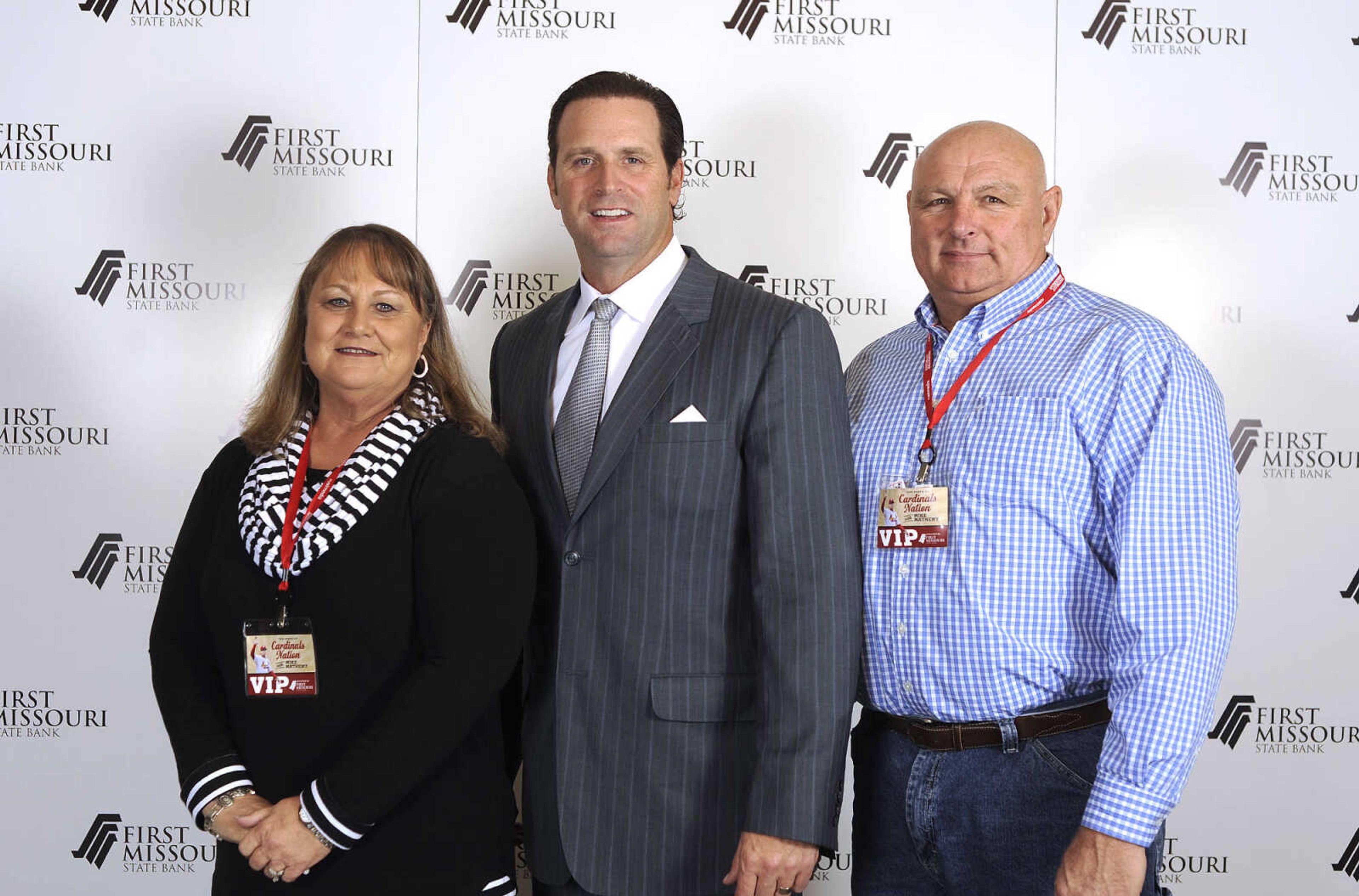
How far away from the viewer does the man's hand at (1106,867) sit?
1.53m

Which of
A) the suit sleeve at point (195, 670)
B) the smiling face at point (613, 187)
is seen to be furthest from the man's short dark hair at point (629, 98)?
the suit sleeve at point (195, 670)

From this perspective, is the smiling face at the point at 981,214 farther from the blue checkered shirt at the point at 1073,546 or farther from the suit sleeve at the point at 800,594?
the suit sleeve at the point at 800,594

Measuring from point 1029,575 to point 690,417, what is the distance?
591 mm

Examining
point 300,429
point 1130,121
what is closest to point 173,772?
point 300,429

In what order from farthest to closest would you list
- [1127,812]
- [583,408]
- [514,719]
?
[514,719]
[583,408]
[1127,812]

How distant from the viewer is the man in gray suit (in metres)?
1.69

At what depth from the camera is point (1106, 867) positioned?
1533 millimetres

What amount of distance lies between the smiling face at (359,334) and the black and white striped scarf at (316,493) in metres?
0.06

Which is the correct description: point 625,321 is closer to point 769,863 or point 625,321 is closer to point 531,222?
point 769,863

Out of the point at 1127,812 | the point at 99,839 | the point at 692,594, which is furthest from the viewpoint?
the point at 99,839

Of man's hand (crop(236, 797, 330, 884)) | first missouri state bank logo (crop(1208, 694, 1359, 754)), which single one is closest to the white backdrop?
first missouri state bank logo (crop(1208, 694, 1359, 754))

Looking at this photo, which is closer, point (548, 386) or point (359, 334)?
point (359, 334)

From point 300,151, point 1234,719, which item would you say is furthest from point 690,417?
point 1234,719

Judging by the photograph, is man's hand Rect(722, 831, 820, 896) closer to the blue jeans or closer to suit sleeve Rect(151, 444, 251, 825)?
the blue jeans
